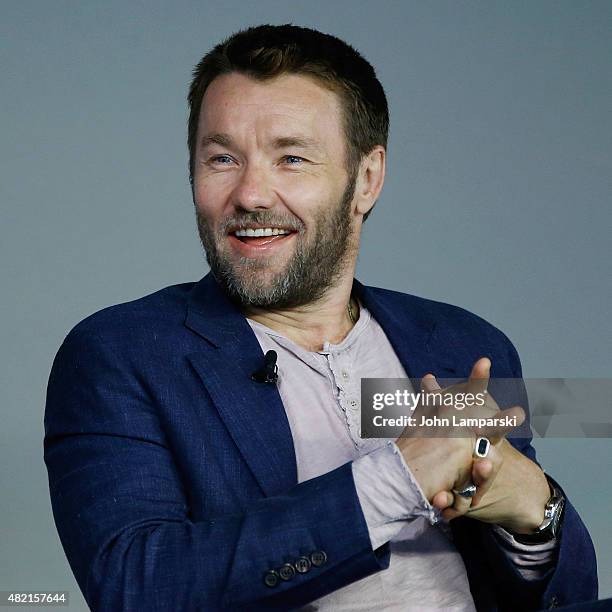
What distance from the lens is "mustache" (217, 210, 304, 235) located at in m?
2.86

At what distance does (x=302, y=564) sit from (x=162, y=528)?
1.00 feet

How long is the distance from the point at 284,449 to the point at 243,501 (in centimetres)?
15

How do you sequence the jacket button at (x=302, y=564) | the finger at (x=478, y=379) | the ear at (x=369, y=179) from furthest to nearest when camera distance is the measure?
1. the ear at (x=369, y=179)
2. the finger at (x=478, y=379)
3. the jacket button at (x=302, y=564)

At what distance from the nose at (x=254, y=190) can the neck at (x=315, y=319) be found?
31cm

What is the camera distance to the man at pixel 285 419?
229 cm

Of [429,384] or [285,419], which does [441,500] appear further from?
[285,419]

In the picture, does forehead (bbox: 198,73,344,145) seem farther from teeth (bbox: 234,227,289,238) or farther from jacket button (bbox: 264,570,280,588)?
jacket button (bbox: 264,570,280,588)

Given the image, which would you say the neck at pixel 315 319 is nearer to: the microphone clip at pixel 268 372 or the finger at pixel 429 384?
the microphone clip at pixel 268 372

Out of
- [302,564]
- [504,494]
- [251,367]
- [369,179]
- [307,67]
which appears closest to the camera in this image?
[302,564]

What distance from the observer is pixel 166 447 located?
2613 millimetres

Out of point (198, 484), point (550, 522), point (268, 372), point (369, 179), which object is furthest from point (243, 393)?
point (369, 179)

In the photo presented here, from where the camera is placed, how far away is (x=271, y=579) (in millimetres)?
2268

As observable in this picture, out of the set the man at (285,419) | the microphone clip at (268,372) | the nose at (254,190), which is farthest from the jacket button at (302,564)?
the nose at (254,190)

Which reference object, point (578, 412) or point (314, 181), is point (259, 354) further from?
point (578, 412)
